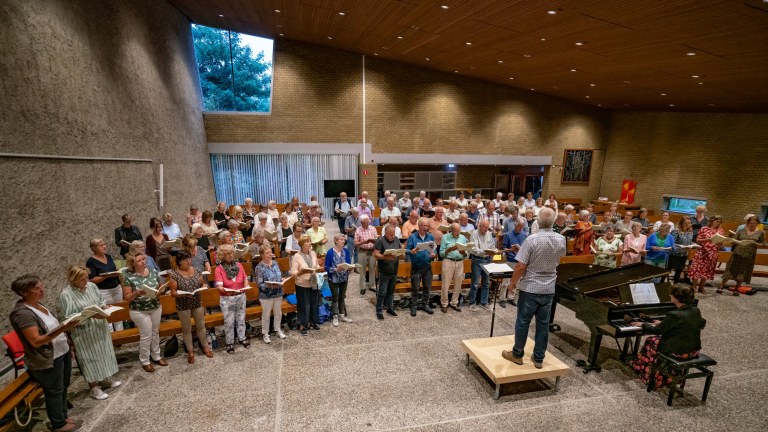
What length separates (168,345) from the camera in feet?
14.9

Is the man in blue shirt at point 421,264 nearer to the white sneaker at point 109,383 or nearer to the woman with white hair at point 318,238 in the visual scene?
the woman with white hair at point 318,238

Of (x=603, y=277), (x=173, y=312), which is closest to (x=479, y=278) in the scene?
(x=603, y=277)

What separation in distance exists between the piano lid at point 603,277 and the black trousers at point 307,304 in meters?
3.54

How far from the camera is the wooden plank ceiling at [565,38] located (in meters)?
5.39

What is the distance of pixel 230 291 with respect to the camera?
→ 178 inches

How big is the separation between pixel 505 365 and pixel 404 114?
11.3 metres

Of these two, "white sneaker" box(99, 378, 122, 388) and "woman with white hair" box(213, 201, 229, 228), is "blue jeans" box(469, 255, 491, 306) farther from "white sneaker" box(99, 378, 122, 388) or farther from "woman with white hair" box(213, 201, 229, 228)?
"woman with white hair" box(213, 201, 229, 228)

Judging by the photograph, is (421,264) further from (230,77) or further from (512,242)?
(230,77)

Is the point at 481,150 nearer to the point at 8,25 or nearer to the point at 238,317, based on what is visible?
the point at 238,317

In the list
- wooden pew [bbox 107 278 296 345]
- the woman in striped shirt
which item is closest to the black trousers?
wooden pew [bbox 107 278 296 345]

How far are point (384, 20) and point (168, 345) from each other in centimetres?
806

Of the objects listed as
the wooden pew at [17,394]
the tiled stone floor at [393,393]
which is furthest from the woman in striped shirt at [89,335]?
the wooden pew at [17,394]

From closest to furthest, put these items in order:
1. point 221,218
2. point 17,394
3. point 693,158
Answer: point 17,394 → point 221,218 → point 693,158

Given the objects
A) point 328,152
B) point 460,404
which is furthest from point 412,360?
point 328,152
